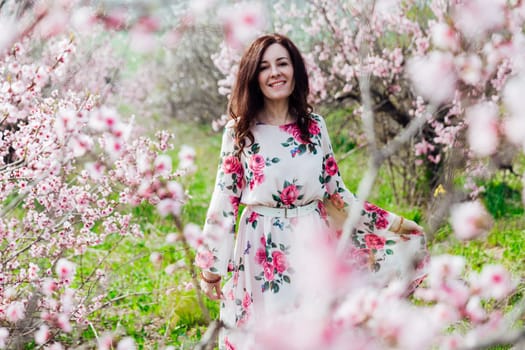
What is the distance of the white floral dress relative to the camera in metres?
2.50

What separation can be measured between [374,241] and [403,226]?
0.46ft

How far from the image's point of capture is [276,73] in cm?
256

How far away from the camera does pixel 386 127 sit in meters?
5.93

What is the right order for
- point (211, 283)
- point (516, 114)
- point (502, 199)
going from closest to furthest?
point (516, 114), point (211, 283), point (502, 199)

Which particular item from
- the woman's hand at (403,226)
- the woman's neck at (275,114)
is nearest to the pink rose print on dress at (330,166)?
the woman's neck at (275,114)

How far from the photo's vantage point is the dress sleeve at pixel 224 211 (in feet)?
8.17

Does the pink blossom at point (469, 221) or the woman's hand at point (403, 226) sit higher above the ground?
the pink blossom at point (469, 221)

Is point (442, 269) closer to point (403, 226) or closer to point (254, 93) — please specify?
point (403, 226)

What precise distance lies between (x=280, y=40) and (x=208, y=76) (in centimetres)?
869

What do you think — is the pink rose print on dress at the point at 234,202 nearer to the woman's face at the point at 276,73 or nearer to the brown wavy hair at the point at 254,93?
the brown wavy hair at the point at 254,93

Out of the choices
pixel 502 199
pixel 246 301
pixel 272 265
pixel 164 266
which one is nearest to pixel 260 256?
pixel 272 265

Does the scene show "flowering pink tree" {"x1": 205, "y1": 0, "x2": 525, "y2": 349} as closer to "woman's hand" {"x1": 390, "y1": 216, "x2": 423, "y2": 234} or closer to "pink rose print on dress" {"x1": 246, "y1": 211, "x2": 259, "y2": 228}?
"woman's hand" {"x1": 390, "y1": 216, "x2": 423, "y2": 234}

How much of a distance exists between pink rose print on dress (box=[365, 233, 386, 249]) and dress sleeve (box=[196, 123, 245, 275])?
590 mm

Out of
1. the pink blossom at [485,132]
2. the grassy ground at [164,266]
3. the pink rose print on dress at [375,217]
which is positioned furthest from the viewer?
the grassy ground at [164,266]
